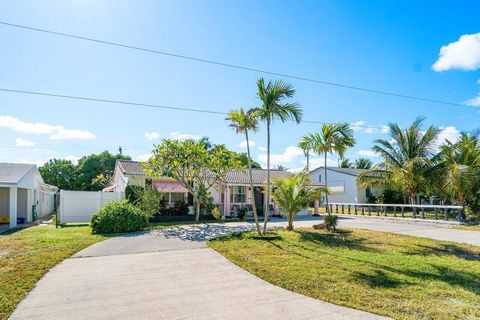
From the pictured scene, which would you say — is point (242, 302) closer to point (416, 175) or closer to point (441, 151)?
point (416, 175)

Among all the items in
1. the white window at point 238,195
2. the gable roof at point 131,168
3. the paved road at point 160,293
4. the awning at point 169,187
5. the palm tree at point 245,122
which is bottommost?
the paved road at point 160,293

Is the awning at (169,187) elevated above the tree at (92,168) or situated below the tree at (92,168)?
below

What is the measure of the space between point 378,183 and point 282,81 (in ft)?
61.6

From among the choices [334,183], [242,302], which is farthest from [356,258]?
[334,183]

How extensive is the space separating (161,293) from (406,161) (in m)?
25.0

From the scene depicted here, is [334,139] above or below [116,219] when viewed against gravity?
above

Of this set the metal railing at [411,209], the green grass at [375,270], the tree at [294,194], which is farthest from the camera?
the metal railing at [411,209]

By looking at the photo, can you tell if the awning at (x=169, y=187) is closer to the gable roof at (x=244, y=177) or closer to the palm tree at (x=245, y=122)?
the gable roof at (x=244, y=177)

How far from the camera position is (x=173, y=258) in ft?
32.1

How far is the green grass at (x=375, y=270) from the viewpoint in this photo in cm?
602

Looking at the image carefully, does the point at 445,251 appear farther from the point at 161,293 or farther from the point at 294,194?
the point at 161,293

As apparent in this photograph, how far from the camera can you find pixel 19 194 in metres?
22.4

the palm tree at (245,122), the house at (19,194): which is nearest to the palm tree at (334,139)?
the palm tree at (245,122)

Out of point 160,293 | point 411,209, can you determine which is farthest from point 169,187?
point 411,209
